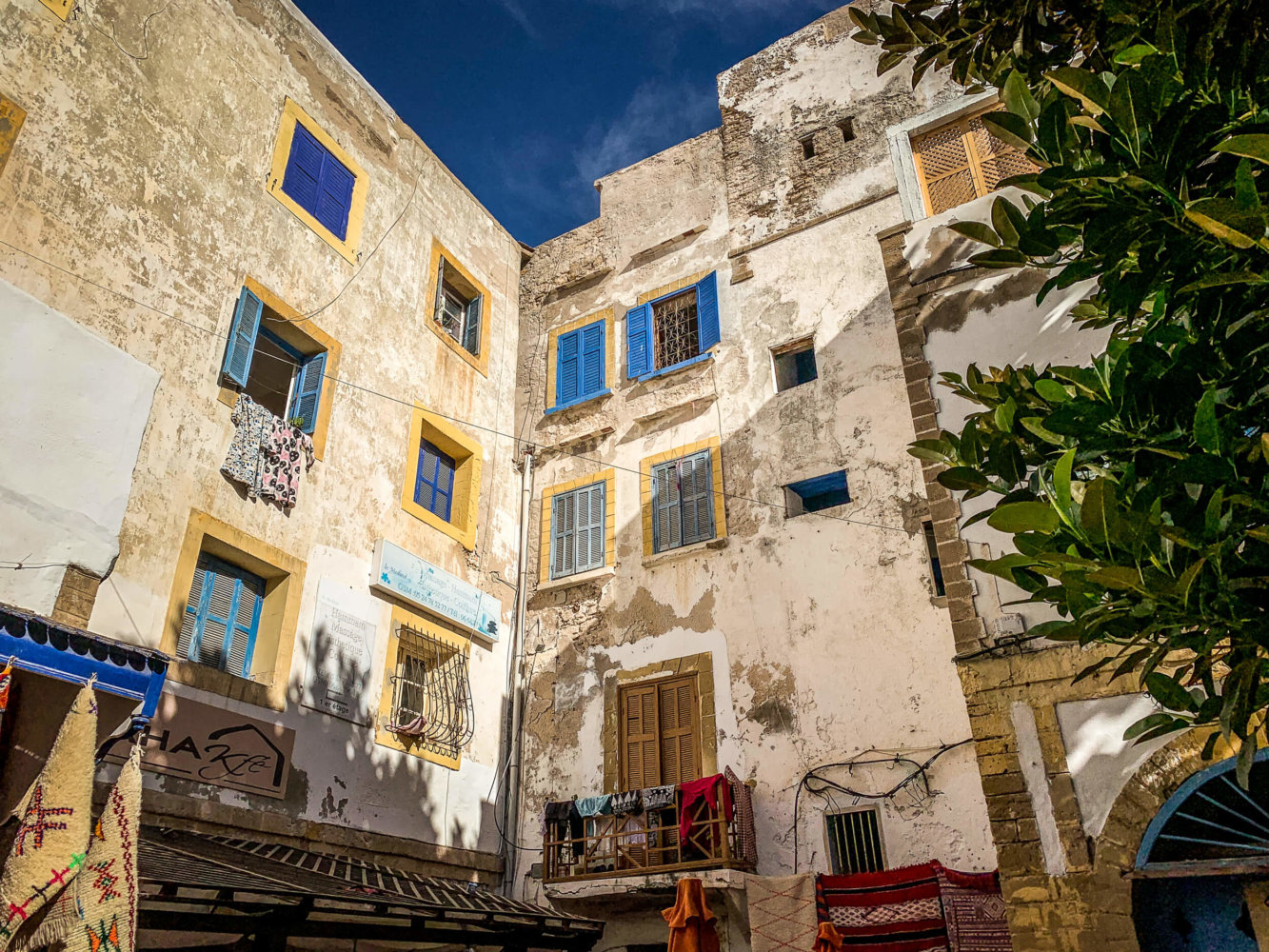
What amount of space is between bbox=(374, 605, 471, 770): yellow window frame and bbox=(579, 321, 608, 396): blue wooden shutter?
444cm

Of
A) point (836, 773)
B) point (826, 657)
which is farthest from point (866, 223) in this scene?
point (836, 773)

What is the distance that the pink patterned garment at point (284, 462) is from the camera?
10172 millimetres

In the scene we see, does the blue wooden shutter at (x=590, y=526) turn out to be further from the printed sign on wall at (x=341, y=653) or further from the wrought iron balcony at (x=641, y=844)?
the wrought iron balcony at (x=641, y=844)

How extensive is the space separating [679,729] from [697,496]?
3171 millimetres

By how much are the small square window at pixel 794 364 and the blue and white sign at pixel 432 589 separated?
201 inches

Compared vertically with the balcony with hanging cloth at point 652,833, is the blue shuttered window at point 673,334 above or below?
above

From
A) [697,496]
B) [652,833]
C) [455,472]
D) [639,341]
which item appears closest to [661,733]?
[652,833]

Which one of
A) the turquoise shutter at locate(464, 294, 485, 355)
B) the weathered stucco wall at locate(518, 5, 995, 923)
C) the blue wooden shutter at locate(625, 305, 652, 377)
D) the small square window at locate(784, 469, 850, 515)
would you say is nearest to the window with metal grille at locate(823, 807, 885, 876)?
the weathered stucco wall at locate(518, 5, 995, 923)

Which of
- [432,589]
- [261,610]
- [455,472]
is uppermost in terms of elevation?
[455,472]

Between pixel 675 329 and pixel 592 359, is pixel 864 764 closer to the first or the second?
pixel 675 329

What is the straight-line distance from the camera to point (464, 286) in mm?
14969

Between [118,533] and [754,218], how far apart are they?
9.84 meters

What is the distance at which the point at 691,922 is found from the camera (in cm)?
934

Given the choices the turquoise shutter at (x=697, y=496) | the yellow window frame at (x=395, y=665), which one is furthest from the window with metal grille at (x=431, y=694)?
the turquoise shutter at (x=697, y=496)
